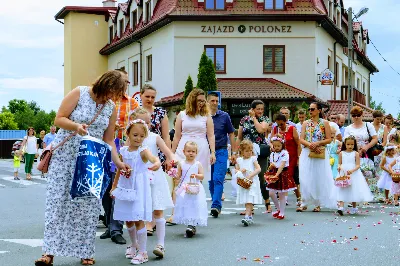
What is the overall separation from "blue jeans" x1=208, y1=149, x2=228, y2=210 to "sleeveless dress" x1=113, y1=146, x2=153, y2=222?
461cm

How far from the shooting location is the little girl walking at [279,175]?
12.5m

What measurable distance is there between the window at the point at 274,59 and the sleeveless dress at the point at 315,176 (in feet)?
82.8

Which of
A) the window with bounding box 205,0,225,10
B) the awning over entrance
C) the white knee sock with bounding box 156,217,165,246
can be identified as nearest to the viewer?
the white knee sock with bounding box 156,217,165,246

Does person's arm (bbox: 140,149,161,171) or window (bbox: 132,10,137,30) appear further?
window (bbox: 132,10,137,30)

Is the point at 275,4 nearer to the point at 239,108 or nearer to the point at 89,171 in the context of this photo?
the point at 239,108

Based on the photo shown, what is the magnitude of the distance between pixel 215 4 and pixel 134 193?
32.0m

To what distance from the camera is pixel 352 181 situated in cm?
1338

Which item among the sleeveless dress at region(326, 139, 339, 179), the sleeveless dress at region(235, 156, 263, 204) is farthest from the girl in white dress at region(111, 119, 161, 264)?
the sleeveless dress at region(326, 139, 339, 179)

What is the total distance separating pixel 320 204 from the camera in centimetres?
1377

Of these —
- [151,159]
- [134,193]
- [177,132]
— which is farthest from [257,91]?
[134,193]

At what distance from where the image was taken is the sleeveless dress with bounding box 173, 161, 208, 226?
9.99 metres

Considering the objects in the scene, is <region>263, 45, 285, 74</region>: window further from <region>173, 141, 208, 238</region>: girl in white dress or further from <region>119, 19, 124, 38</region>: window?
<region>173, 141, 208, 238</region>: girl in white dress

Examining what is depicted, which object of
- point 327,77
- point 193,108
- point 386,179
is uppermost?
point 327,77

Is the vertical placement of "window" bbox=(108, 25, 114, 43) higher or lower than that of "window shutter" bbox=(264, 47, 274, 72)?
higher
